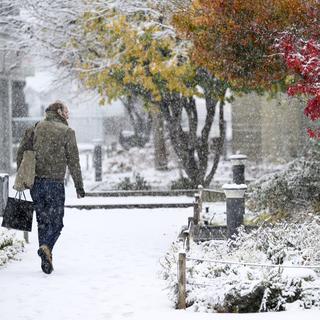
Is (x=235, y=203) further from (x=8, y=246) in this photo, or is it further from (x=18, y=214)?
(x=8, y=246)

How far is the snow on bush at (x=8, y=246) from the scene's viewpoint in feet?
34.6

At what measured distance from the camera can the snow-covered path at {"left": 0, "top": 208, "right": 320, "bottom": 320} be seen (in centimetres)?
771

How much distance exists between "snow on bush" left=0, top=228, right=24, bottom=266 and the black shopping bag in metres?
0.49

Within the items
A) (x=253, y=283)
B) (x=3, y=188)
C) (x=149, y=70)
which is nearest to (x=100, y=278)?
(x=253, y=283)

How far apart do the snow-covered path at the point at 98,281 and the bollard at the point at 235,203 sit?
3.73 feet

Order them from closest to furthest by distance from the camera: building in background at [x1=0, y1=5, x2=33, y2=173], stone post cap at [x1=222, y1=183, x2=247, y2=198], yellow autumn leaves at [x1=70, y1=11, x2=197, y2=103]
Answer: stone post cap at [x1=222, y1=183, x2=247, y2=198] < yellow autumn leaves at [x1=70, y1=11, x2=197, y2=103] < building in background at [x1=0, y1=5, x2=33, y2=173]

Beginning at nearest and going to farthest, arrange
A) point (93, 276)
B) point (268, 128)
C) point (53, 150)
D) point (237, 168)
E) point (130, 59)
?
point (93, 276) < point (53, 150) < point (237, 168) < point (130, 59) < point (268, 128)

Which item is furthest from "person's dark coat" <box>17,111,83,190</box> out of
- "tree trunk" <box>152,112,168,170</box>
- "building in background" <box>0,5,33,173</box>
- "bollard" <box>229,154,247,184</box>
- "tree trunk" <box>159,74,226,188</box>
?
"tree trunk" <box>152,112,168,170</box>

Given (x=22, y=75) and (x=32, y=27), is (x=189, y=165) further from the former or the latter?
(x=22, y=75)

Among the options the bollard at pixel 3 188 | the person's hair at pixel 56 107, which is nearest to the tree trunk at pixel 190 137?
the bollard at pixel 3 188

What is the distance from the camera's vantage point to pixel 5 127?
27.3 meters

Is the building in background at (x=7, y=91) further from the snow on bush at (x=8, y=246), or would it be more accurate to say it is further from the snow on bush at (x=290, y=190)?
the snow on bush at (x=8, y=246)

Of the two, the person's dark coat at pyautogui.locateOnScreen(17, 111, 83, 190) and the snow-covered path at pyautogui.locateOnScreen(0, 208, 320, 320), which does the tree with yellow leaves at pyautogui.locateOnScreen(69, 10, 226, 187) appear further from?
the person's dark coat at pyautogui.locateOnScreen(17, 111, 83, 190)

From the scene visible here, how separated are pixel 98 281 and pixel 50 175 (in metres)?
1.39
